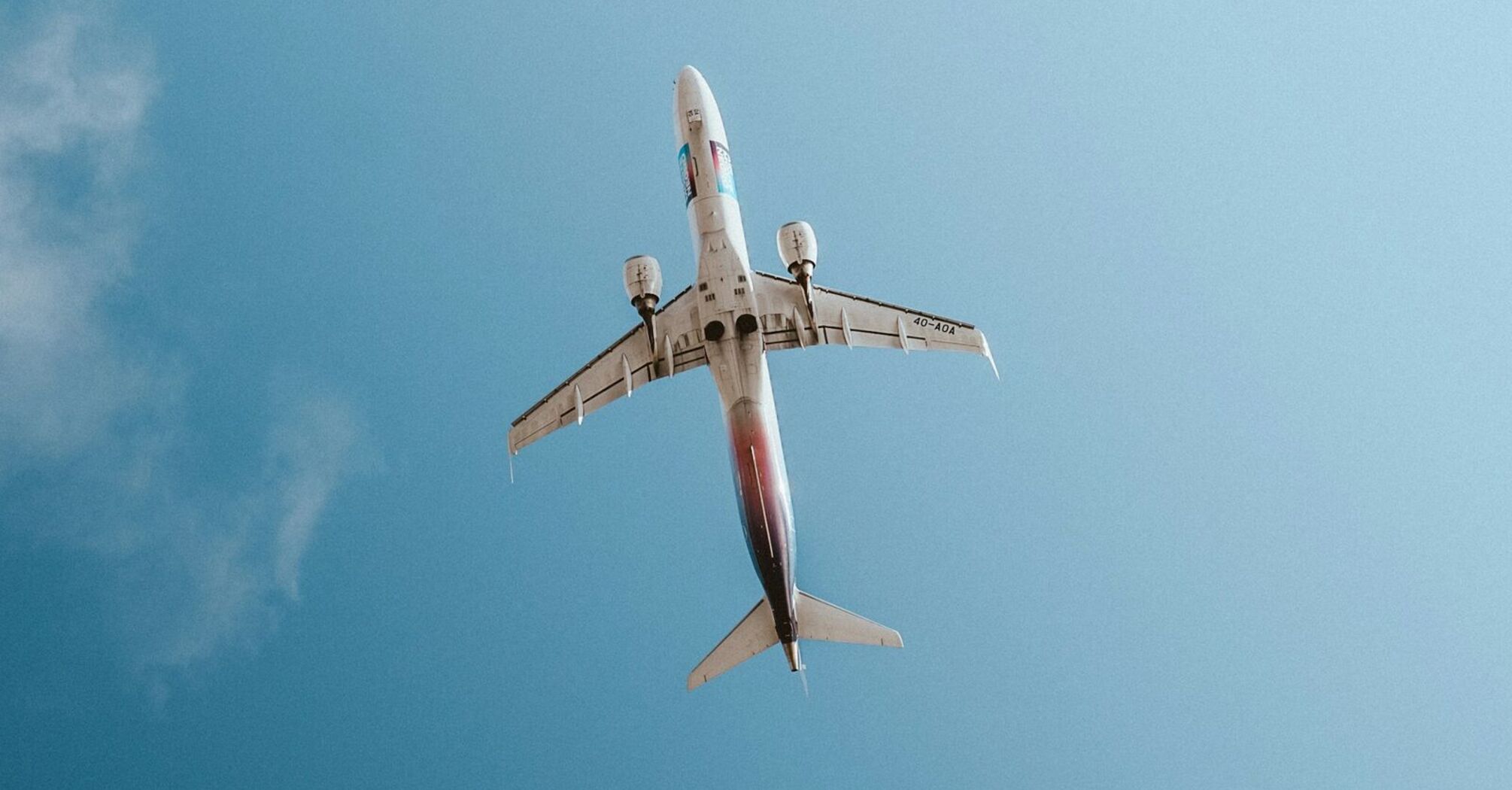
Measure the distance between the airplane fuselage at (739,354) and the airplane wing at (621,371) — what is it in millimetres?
1242

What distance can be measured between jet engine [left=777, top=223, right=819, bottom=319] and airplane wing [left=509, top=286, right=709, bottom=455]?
16.0ft

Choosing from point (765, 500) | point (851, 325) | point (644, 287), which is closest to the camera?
point (765, 500)

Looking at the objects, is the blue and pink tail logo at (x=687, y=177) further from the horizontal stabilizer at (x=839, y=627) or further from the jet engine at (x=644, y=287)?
the horizontal stabilizer at (x=839, y=627)

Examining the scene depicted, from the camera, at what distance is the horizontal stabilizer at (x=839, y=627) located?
40.7 meters

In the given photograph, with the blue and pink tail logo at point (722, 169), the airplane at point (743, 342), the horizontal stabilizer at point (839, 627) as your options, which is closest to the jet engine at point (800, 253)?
the airplane at point (743, 342)

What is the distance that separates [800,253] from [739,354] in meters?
4.79

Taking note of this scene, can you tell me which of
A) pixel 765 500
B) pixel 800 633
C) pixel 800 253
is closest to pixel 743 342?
pixel 800 253

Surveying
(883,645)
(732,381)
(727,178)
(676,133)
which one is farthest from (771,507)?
(676,133)

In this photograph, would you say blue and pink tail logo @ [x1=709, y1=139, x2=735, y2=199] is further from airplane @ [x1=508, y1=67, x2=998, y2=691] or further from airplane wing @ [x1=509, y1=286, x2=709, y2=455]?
airplane wing @ [x1=509, y1=286, x2=709, y2=455]

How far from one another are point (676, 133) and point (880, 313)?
12.2 m

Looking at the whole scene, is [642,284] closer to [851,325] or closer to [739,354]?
[739,354]

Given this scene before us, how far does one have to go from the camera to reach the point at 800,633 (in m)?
40.5

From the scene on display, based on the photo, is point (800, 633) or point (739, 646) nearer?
point (800, 633)

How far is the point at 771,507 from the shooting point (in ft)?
123
